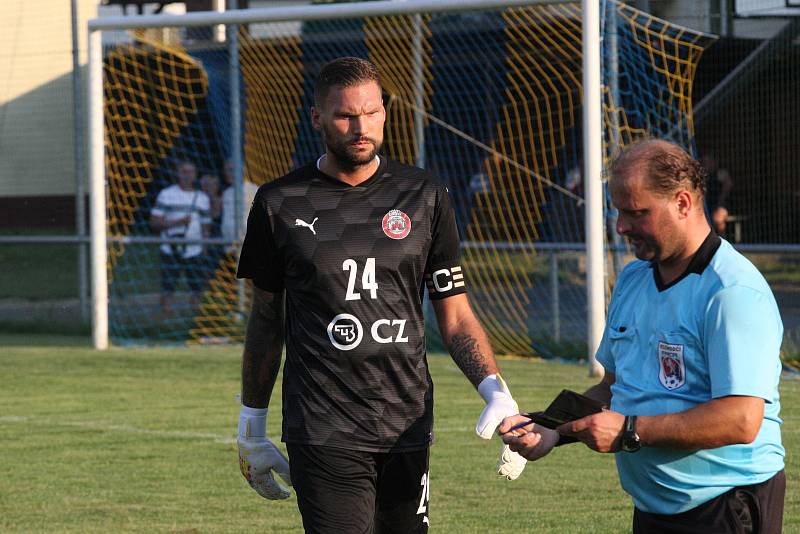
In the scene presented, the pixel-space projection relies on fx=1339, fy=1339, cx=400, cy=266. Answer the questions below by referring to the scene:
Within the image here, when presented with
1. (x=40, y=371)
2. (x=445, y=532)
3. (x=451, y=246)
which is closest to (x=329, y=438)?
(x=451, y=246)

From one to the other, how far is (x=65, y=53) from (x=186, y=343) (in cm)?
441

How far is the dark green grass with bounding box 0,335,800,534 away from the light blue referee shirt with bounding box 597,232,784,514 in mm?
2921

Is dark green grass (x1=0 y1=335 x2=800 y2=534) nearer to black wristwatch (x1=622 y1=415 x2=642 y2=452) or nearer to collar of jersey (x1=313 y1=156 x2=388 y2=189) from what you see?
collar of jersey (x1=313 y1=156 x2=388 y2=189)

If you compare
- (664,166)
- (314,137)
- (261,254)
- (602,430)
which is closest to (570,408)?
(602,430)

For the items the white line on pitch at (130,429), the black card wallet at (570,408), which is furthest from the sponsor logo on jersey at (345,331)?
the white line on pitch at (130,429)

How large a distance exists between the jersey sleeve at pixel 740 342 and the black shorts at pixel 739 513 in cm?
28

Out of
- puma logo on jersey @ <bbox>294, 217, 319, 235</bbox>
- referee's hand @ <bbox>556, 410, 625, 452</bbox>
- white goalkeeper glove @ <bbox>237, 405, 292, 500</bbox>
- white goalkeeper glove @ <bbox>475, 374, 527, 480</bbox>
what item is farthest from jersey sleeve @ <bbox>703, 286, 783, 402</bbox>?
white goalkeeper glove @ <bbox>237, 405, 292, 500</bbox>

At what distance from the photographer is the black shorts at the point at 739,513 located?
3.32 meters

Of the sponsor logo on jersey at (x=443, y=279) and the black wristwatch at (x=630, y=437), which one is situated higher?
the sponsor logo on jersey at (x=443, y=279)

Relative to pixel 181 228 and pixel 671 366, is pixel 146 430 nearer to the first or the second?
pixel 671 366

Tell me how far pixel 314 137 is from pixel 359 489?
12290mm

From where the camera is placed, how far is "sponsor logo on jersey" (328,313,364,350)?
165 inches

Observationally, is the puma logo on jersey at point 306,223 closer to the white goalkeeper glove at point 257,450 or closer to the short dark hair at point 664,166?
the white goalkeeper glove at point 257,450

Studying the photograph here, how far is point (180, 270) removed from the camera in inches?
603
